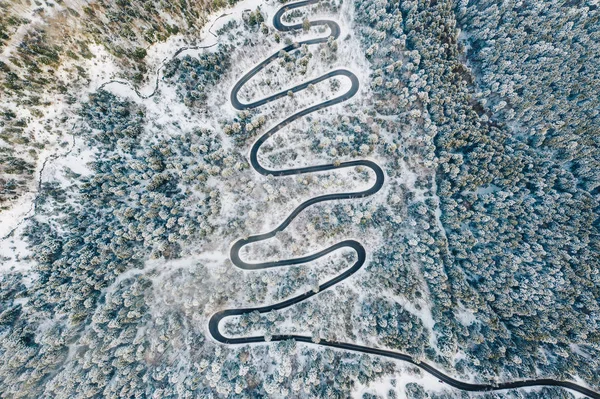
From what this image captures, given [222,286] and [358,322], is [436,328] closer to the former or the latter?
Result: [358,322]

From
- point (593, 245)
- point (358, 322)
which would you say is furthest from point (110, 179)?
point (593, 245)

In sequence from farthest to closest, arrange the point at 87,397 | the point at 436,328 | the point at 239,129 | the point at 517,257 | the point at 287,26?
the point at 287,26, the point at 239,129, the point at 517,257, the point at 436,328, the point at 87,397

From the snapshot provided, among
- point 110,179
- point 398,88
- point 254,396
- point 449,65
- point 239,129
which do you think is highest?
point 449,65

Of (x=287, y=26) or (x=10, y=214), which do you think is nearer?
(x=10, y=214)

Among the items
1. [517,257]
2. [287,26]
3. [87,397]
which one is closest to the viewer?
[87,397]

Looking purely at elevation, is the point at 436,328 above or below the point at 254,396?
above

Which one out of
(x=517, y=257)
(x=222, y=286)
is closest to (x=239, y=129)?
(x=222, y=286)

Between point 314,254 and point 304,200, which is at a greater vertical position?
point 304,200
